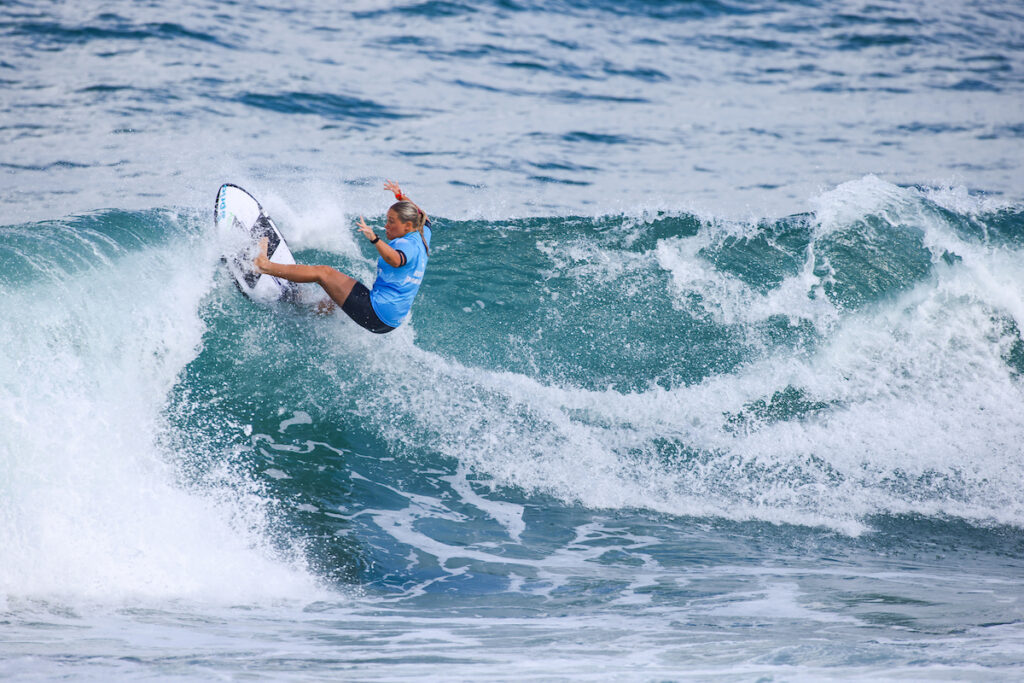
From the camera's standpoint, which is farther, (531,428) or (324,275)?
(531,428)

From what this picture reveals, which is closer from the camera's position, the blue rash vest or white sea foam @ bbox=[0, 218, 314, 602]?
white sea foam @ bbox=[0, 218, 314, 602]

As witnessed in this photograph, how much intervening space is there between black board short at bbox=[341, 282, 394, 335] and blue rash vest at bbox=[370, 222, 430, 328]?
44mm

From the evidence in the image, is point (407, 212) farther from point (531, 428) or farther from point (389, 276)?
point (531, 428)

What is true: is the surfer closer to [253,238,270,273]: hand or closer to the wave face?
[253,238,270,273]: hand

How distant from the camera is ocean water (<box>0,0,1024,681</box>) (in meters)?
4.93

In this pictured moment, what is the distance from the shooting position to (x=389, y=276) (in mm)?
6934

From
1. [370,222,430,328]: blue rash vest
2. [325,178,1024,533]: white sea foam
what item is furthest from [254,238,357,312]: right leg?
[325,178,1024,533]: white sea foam

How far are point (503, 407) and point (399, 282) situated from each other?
1.62m

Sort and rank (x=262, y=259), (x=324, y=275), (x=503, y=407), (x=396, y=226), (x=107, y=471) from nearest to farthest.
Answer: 1. (x=107, y=471)
2. (x=396, y=226)
3. (x=324, y=275)
4. (x=262, y=259)
5. (x=503, y=407)

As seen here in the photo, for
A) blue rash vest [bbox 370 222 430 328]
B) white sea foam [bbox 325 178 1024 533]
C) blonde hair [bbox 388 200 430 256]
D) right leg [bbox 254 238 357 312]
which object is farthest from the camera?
white sea foam [bbox 325 178 1024 533]

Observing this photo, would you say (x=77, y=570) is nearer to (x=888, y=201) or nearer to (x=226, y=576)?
(x=226, y=576)

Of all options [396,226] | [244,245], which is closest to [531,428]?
[396,226]

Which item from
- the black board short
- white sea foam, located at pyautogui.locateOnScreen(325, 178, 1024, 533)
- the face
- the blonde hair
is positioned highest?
the blonde hair

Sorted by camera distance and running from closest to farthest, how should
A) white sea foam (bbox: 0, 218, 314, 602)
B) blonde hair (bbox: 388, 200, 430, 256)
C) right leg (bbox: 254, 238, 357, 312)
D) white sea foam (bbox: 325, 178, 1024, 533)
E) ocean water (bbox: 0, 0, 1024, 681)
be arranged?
ocean water (bbox: 0, 0, 1024, 681), white sea foam (bbox: 0, 218, 314, 602), blonde hair (bbox: 388, 200, 430, 256), right leg (bbox: 254, 238, 357, 312), white sea foam (bbox: 325, 178, 1024, 533)
